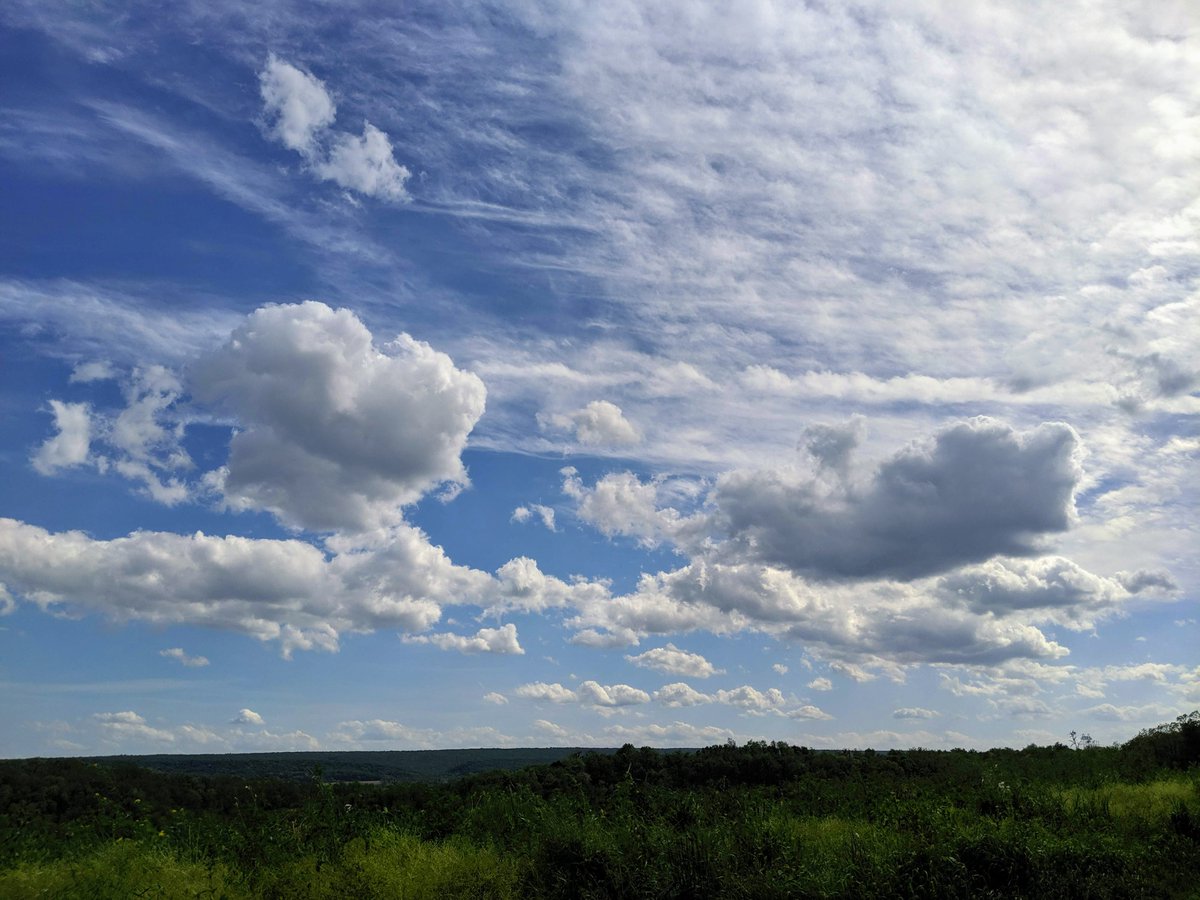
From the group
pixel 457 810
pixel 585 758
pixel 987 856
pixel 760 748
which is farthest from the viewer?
pixel 760 748

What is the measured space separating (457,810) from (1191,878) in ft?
43.2

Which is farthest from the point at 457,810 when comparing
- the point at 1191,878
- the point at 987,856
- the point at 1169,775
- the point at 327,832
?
the point at 1169,775

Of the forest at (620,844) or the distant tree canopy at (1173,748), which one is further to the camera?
the distant tree canopy at (1173,748)

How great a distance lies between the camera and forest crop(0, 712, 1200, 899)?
42.6ft

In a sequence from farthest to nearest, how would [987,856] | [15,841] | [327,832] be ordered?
[327,832]
[987,856]
[15,841]

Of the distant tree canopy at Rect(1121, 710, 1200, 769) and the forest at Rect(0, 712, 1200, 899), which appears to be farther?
the distant tree canopy at Rect(1121, 710, 1200, 769)

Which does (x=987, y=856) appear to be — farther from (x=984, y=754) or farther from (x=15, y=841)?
(x=984, y=754)

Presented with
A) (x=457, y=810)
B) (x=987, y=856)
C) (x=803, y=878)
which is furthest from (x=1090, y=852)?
→ (x=457, y=810)

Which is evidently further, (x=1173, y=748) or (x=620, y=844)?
(x=1173, y=748)

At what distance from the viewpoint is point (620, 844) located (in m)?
15.1

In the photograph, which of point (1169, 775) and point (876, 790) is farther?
point (1169, 775)

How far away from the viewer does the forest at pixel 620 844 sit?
13.0 m

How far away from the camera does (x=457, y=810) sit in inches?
731

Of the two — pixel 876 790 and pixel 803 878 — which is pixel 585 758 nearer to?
pixel 876 790
